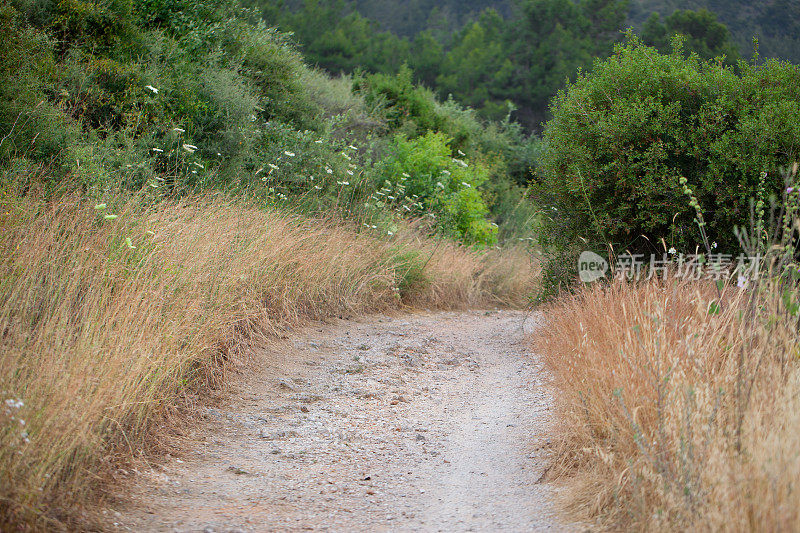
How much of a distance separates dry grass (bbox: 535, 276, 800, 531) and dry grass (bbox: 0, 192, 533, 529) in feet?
8.43

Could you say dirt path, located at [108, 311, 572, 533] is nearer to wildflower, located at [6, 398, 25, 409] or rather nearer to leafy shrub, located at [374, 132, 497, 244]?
wildflower, located at [6, 398, 25, 409]

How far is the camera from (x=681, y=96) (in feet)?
22.2

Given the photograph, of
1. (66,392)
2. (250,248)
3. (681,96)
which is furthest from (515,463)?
(681,96)

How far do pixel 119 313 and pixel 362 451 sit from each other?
1835 mm

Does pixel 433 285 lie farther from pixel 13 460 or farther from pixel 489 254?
pixel 13 460

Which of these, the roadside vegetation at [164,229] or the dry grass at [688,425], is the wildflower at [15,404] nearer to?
the roadside vegetation at [164,229]

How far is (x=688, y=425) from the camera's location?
2.85m

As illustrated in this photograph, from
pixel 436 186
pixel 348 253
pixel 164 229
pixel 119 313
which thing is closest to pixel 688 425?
pixel 119 313

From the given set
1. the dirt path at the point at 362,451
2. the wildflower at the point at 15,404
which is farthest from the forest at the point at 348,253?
the dirt path at the point at 362,451

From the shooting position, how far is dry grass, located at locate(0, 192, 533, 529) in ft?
10.2

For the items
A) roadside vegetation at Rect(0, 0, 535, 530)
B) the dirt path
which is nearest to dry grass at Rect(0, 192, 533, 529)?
roadside vegetation at Rect(0, 0, 535, 530)

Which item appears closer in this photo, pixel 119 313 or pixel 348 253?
pixel 119 313

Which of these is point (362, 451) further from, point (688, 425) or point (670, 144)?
point (670, 144)

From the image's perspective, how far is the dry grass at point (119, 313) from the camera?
10.2 ft
